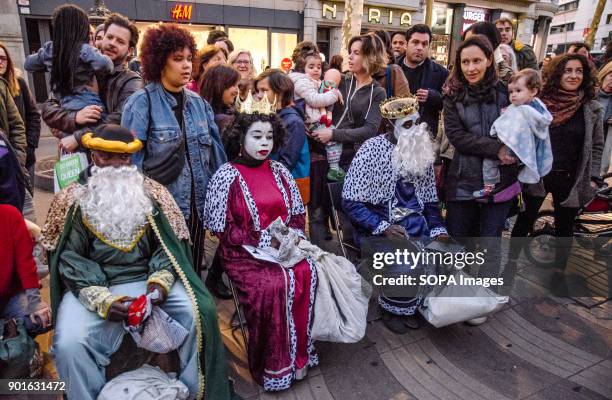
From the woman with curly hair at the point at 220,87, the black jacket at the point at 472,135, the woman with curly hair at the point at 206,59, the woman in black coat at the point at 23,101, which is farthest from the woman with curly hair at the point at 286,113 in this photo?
the woman in black coat at the point at 23,101

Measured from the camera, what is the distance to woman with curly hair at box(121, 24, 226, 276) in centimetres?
287

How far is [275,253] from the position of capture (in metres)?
2.90

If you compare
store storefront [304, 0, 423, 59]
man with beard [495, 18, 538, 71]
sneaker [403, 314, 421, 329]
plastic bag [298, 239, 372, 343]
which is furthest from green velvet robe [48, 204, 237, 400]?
store storefront [304, 0, 423, 59]

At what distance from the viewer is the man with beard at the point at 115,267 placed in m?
2.19

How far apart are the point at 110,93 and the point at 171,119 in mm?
734

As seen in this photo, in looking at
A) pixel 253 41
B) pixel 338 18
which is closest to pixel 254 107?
pixel 253 41

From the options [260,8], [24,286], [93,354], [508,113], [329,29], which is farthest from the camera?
[329,29]

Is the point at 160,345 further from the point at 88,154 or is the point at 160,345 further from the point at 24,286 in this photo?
the point at 88,154

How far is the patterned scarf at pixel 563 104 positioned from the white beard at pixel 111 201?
3526mm

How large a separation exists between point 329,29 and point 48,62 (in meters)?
16.6

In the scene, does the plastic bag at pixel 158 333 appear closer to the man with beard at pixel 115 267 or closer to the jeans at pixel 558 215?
the man with beard at pixel 115 267

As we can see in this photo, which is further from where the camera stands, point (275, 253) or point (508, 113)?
point (508, 113)

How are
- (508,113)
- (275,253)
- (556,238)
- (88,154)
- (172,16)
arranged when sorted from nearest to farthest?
(275,253), (88,154), (508,113), (556,238), (172,16)

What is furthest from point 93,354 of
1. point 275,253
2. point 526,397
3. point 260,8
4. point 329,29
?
point 329,29
